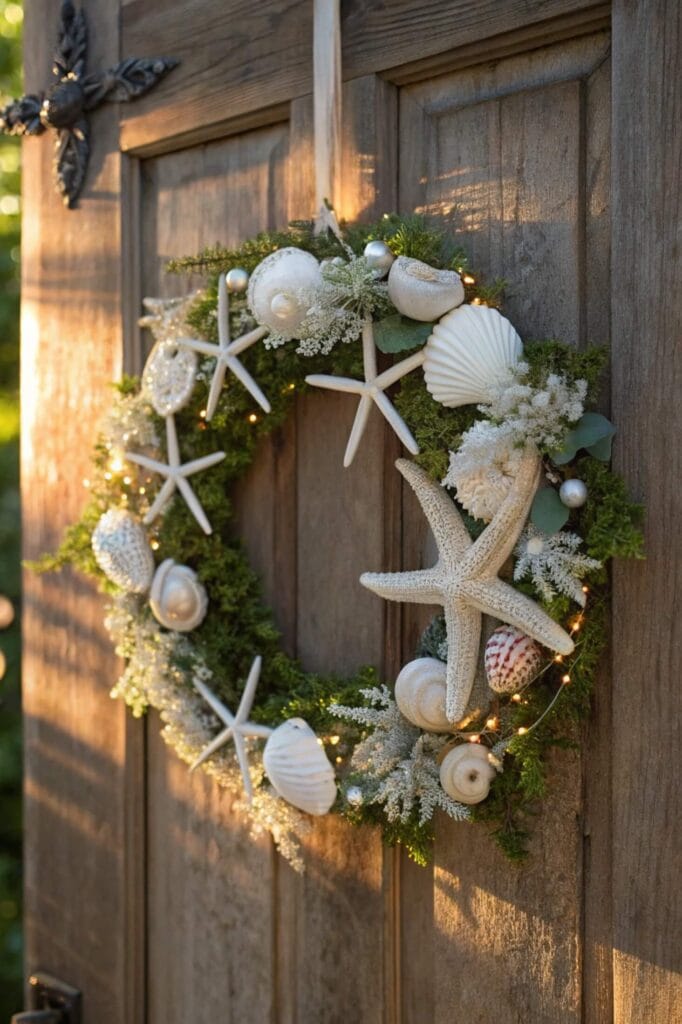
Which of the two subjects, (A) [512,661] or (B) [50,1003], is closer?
(A) [512,661]

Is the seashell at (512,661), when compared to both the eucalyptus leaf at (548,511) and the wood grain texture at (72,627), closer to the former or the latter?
the eucalyptus leaf at (548,511)

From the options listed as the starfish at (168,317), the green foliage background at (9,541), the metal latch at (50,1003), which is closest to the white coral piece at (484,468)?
the starfish at (168,317)

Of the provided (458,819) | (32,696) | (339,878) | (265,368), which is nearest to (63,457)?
(32,696)

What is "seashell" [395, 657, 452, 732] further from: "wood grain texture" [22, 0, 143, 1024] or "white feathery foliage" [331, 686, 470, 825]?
"wood grain texture" [22, 0, 143, 1024]

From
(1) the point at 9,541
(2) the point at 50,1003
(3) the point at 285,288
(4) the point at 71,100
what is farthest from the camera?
(1) the point at 9,541

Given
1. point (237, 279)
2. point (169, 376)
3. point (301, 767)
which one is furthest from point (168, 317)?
point (301, 767)

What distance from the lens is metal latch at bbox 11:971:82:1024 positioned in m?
1.86

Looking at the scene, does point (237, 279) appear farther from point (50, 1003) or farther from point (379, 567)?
point (50, 1003)

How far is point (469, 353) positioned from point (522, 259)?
6.5 inches

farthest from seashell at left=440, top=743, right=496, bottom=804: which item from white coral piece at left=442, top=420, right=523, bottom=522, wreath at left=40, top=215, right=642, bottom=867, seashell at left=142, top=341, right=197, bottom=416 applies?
seashell at left=142, top=341, right=197, bottom=416

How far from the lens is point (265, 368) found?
1458 millimetres

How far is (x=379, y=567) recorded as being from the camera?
1.43 metres

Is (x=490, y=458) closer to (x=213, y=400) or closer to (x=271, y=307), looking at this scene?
(x=271, y=307)

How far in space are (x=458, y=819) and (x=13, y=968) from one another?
2725 mm
